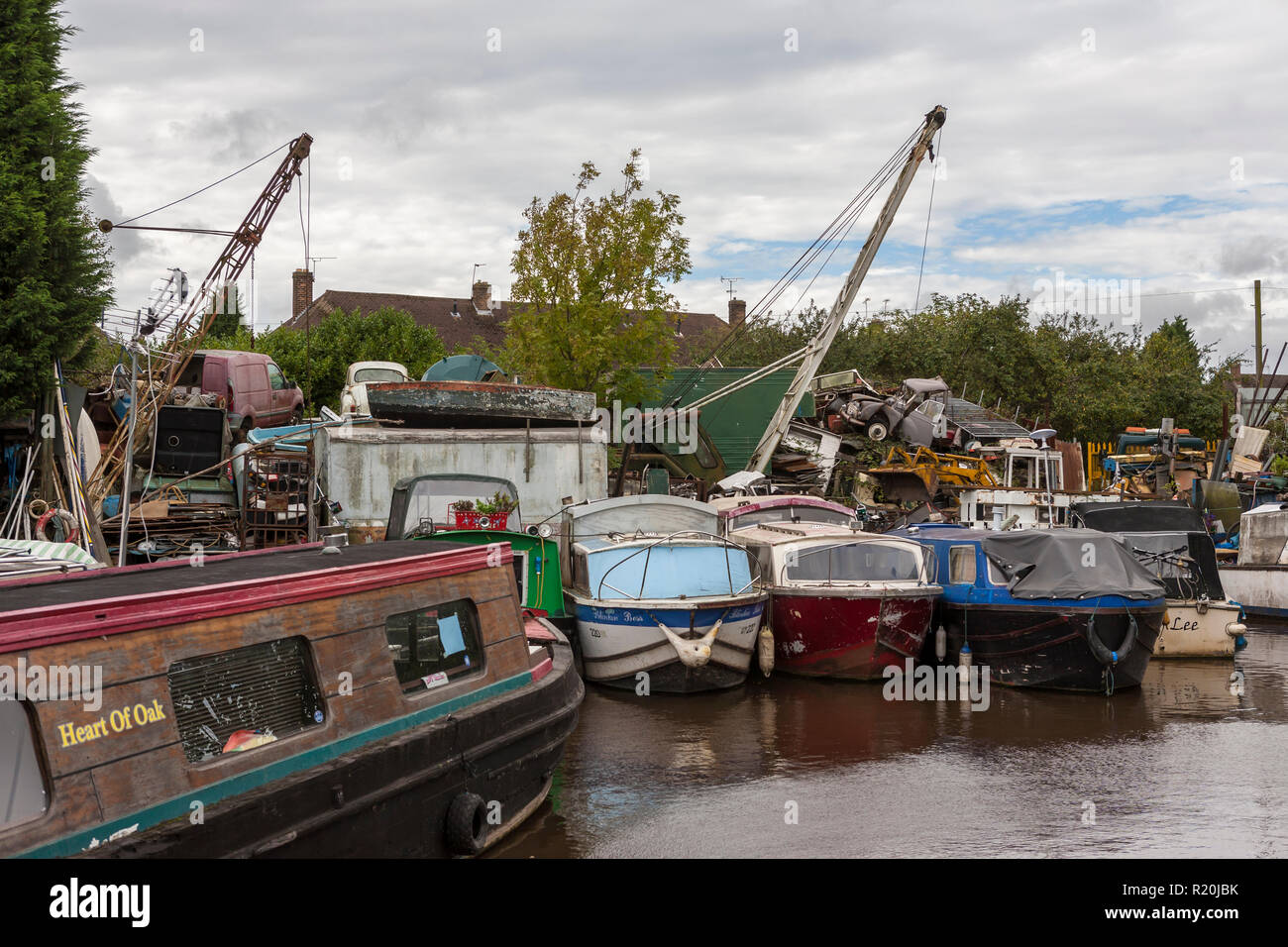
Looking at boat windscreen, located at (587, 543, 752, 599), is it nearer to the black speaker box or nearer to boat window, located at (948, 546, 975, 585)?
boat window, located at (948, 546, 975, 585)

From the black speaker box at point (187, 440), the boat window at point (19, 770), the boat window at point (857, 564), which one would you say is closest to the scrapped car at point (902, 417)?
the boat window at point (857, 564)

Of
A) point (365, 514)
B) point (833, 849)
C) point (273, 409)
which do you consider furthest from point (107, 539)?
point (833, 849)

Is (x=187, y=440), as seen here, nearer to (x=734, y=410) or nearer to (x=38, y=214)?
(x=38, y=214)

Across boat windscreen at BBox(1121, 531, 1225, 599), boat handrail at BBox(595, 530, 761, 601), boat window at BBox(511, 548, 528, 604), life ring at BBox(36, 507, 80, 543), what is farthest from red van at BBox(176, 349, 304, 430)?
boat windscreen at BBox(1121, 531, 1225, 599)

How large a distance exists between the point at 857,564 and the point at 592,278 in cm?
1194

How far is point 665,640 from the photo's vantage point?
13898 millimetres

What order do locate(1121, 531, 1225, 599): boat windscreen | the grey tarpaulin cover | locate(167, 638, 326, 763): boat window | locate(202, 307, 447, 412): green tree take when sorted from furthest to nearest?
locate(202, 307, 447, 412): green tree → locate(1121, 531, 1225, 599): boat windscreen → the grey tarpaulin cover → locate(167, 638, 326, 763): boat window

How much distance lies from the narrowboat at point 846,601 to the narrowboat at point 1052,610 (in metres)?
0.57

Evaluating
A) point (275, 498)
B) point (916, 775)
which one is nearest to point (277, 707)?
point (916, 775)

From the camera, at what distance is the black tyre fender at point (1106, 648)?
14055 mm

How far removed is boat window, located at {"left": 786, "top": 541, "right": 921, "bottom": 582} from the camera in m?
15.1

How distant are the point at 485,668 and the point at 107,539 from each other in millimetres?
10052

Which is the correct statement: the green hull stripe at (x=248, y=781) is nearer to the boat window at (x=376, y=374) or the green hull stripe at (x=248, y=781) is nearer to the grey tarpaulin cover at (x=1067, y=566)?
the grey tarpaulin cover at (x=1067, y=566)

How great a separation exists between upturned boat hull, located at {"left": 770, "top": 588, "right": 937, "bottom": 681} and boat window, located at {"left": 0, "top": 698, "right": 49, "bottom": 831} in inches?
426
